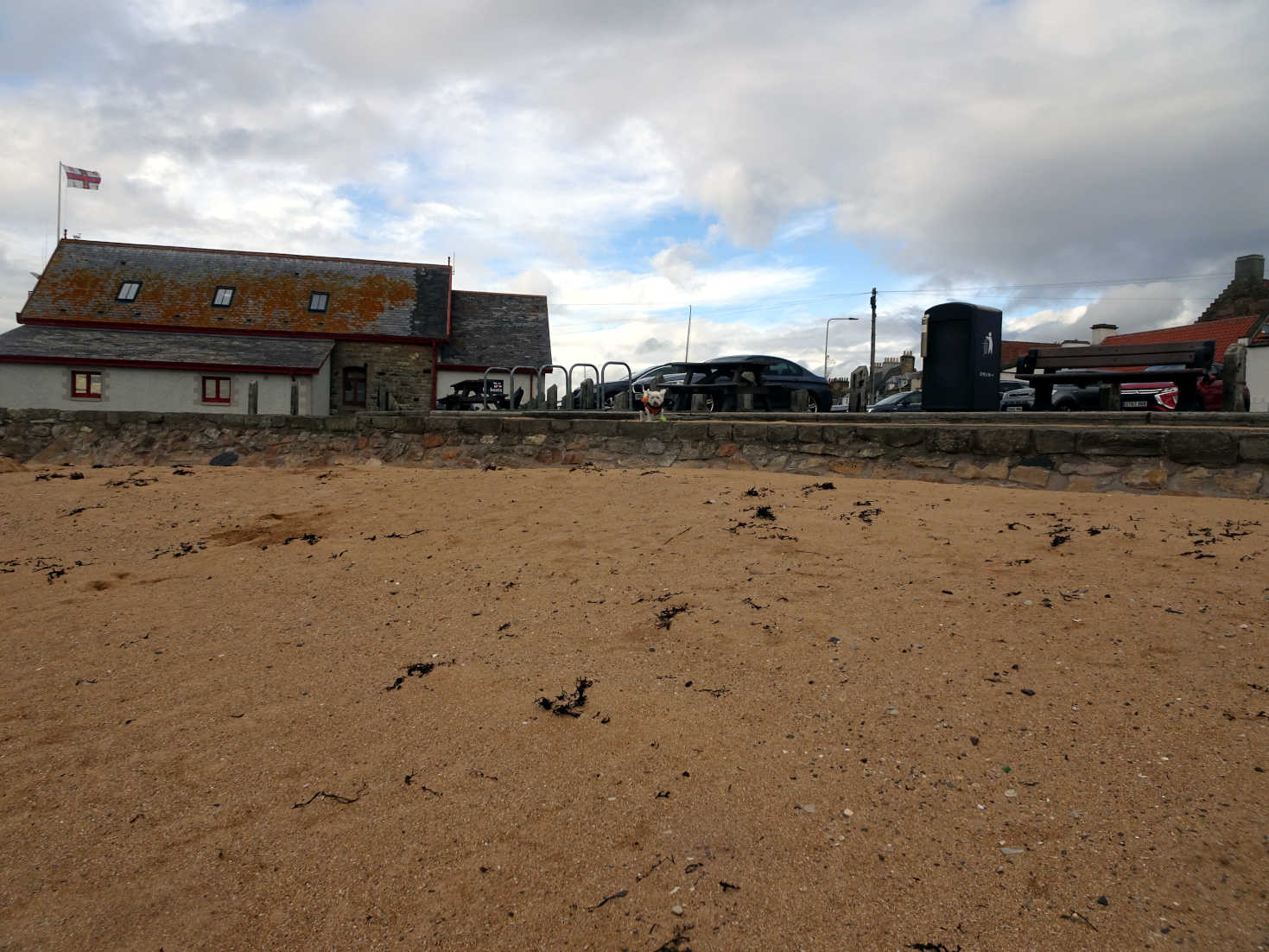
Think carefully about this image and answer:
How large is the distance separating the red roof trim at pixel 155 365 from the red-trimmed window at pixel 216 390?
44 centimetres

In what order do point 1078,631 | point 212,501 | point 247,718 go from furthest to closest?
point 212,501 < point 1078,631 < point 247,718

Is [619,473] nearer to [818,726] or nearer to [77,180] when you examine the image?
[818,726]

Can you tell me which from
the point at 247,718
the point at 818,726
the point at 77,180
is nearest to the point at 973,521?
the point at 818,726

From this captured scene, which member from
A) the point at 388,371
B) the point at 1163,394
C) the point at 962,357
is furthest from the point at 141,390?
the point at 1163,394

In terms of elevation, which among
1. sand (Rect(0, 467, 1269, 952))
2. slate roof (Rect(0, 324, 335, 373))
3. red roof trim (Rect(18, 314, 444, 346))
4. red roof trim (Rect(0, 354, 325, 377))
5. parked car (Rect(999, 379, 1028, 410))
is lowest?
sand (Rect(0, 467, 1269, 952))

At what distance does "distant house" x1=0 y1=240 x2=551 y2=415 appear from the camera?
24.1 meters

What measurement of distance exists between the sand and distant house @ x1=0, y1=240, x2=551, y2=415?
21.6 meters

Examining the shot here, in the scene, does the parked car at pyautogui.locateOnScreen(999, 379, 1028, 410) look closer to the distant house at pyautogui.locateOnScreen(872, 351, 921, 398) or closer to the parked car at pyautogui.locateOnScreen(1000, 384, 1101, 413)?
the parked car at pyautogui.locateOnScreen(1000, 384, 1101, 413)

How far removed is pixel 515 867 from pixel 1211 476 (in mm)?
5648

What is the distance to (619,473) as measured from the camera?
754cm

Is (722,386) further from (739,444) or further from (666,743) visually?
(666,743)

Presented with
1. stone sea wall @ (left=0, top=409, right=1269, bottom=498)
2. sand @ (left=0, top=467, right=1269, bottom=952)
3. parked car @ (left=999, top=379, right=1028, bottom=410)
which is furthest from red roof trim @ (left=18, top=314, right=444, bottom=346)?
sand @ (left=0, top=467, right=1269, bottom=952)

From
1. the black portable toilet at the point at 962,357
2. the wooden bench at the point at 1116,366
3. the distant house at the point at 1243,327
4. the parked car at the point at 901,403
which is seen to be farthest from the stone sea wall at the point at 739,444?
the distant house at the point at 1243,327

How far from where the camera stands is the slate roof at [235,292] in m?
27.5
